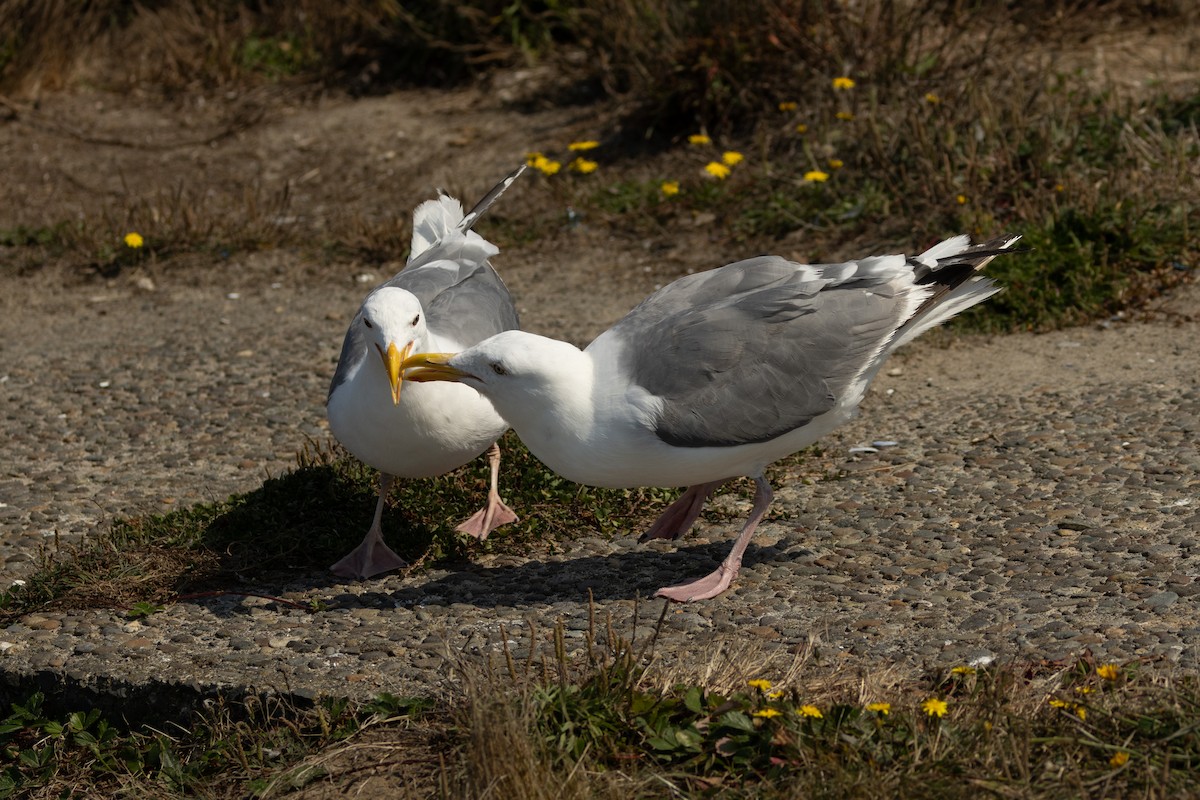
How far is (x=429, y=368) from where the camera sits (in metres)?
4.13

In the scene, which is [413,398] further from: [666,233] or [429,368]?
[666,233]

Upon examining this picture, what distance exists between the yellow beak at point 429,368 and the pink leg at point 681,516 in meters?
1.11

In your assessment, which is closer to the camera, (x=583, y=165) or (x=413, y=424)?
(x=413, y=424)

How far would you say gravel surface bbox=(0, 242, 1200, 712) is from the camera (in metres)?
3.98

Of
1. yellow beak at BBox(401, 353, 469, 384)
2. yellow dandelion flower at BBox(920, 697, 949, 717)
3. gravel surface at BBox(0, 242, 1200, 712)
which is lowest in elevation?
gravel surface at BBox(0, 242, 1200, 712)

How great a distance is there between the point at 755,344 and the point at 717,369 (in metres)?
→ 0.16

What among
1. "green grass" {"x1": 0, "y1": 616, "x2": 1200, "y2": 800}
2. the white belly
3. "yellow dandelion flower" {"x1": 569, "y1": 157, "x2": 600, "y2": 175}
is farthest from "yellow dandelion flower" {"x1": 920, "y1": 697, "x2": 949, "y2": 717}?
"yellow dandelion flower" {"x1": 569, "y1": 157, "x2": 600, "y2": 175}

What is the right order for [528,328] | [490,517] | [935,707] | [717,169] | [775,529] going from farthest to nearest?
[717,169], [528,328], [490,517], [775,529], [935,707]

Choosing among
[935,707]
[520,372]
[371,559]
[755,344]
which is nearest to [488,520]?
[371,559]

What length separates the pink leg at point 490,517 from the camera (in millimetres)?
4914

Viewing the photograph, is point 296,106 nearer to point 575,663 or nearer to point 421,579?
point 421,579

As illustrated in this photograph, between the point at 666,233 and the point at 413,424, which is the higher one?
the point at 413,424

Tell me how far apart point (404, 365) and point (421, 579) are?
3.01 feet

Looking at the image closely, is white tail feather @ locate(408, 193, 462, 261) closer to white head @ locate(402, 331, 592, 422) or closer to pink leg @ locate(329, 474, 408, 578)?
pink leg @ locate(329, 474, 408, 578)
